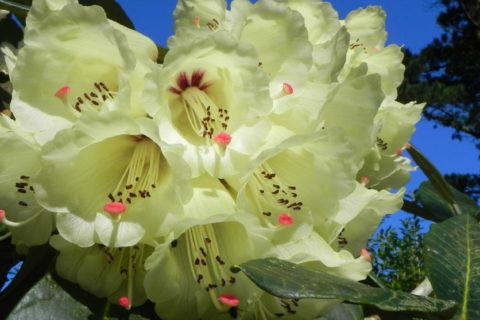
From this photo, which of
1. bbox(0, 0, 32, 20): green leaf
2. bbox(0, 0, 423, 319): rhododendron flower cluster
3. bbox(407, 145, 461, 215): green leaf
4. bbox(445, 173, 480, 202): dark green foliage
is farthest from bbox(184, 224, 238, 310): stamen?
bbox(445, 173, 480, 202): dark green foliage

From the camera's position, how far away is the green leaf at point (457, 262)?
659 millimetres

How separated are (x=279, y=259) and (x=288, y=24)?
0.74ft

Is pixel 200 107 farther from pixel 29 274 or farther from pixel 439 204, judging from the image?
pixel 439 204

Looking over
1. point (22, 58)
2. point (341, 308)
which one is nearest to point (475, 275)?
point (341, 308)

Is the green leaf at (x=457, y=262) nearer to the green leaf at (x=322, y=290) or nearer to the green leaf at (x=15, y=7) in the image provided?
the green leaf at (x=322, y=290)

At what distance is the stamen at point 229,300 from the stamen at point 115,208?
117mm

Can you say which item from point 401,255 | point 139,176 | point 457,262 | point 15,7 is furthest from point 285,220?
point 401,255

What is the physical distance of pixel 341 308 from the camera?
2.52 ft

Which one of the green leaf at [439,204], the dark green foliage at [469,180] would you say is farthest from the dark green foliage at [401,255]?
the dark green foliage at [469,180]

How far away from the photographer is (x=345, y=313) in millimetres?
761

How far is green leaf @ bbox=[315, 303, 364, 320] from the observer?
757 millimetres

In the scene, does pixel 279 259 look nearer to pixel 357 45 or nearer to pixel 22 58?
pixel 22 58

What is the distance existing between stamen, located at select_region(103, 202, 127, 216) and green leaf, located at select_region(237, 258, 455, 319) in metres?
0.12

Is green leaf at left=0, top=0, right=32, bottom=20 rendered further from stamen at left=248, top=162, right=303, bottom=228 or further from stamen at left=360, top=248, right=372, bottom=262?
stamen at left=360, top=248, right=372, bottom=262
